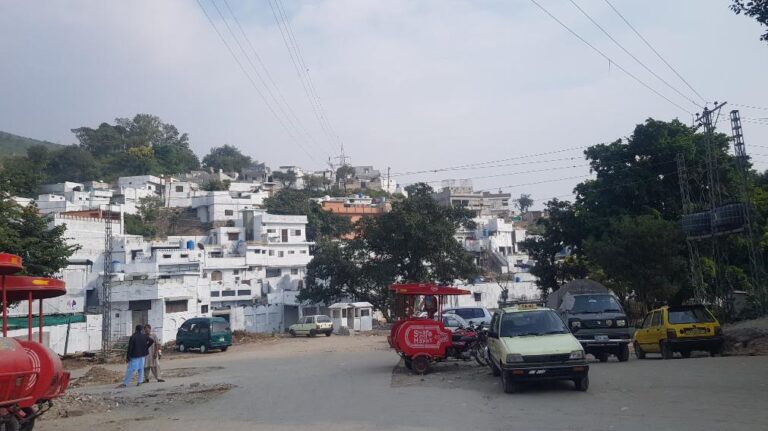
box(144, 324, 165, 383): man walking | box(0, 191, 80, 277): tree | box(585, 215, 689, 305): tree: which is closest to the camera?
box(144, 324, 165, 383): man walking

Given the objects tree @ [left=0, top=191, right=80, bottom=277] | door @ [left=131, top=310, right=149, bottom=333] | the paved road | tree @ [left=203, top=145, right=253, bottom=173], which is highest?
tree @ [left=203, top=145, right=253, bottom=173]

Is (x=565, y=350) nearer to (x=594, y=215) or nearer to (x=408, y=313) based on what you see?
(x=408, y=313)

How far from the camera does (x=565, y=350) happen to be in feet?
43.0

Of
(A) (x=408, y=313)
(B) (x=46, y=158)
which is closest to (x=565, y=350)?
(A) (x=408, y=313)

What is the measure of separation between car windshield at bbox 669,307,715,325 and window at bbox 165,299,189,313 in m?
37.0

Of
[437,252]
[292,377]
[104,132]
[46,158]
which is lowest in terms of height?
[292,377]

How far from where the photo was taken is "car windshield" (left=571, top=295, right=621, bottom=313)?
19453 mm

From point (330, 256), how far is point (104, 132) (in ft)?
261

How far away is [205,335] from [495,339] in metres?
26.3

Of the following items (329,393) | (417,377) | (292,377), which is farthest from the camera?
(292,377)

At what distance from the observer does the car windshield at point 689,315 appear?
19.0 meters

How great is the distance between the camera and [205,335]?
3772 cm

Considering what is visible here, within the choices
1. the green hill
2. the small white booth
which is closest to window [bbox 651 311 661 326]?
the small white booth

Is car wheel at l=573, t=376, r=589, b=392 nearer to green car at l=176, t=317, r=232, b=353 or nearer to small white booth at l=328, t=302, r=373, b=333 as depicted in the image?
green car at l=176, t=317, r=232, b=353
